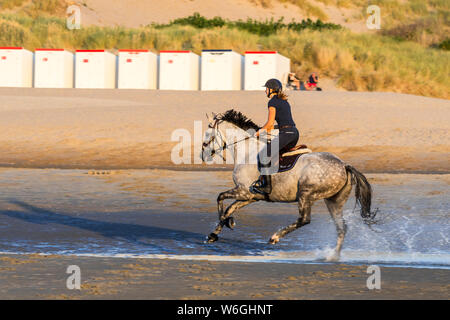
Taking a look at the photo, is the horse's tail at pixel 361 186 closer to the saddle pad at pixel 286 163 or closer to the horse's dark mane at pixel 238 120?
the saddle pad at pixel 286 163

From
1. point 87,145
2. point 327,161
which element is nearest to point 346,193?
point 327,161

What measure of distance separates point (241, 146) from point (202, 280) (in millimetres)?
2760

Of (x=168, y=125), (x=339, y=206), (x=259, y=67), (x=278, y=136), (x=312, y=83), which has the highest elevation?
(x=259, y=67)

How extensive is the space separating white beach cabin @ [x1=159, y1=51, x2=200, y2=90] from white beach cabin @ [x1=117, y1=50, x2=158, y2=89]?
52 centimetres

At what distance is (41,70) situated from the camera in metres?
35.8

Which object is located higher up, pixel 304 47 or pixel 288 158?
pixel 304 47

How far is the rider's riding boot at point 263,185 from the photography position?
9.77 m

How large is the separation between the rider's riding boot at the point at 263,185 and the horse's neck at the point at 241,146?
0.29 m

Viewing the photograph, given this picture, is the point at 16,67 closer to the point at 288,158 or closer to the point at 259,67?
the point at 259,67

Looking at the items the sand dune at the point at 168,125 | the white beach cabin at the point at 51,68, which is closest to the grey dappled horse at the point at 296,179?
the sand dune at the point at 168,125

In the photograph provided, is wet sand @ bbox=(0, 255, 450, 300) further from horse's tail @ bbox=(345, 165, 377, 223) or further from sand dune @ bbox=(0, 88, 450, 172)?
sand dune @ bbox=(0, 88, 450, 172)

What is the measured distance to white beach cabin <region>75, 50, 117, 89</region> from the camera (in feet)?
117

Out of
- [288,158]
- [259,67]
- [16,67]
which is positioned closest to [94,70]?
[16,67]

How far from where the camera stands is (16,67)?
118ft
